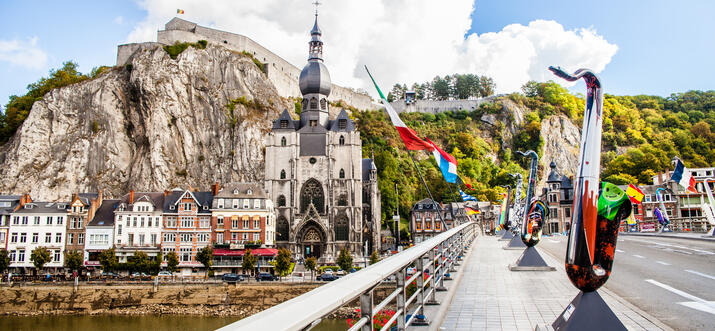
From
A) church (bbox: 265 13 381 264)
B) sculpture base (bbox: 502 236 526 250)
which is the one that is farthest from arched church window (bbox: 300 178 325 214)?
sculpture base (bbox: 502 236 526 250)

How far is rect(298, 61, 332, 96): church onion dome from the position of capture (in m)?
56.7

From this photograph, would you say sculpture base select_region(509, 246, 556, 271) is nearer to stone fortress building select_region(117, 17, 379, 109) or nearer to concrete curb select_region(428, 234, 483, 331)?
concrete curb select_region(428, 234, 483, 331)

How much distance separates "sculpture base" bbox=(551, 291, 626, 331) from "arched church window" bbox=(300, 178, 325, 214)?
46153 millimetres

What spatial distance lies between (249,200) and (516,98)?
74.8 metres

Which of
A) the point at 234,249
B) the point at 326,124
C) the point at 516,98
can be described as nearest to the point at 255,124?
the point at 326,124

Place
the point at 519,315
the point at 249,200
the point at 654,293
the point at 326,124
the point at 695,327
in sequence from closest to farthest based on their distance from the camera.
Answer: the point at 695,327 → the point at 519,315 → the point at 654,293 → the point at 249,200 → the point at 326,124

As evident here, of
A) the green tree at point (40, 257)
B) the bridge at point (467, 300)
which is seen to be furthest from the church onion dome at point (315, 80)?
the bridge at point (467, 300)

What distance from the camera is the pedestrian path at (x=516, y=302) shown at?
6.16 meters

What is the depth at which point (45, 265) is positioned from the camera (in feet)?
135

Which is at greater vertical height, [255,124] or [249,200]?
[255,124]

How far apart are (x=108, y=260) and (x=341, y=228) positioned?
66.9 feet

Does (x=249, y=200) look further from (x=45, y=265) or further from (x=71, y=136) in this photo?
(x=71, y=136)

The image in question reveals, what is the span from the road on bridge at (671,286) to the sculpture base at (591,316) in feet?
7.12

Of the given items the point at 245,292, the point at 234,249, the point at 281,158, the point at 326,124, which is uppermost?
the point at 326,124
